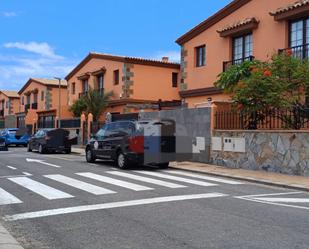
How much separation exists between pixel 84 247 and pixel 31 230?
1.57m

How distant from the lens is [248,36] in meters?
23.3

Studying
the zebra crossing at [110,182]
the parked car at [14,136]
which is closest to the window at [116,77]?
the parked car at [14,136]

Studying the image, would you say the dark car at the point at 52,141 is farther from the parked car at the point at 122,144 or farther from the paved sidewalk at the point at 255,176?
the paved sidewalk at the point at 255,176

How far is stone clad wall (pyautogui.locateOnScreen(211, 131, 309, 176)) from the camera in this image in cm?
1559

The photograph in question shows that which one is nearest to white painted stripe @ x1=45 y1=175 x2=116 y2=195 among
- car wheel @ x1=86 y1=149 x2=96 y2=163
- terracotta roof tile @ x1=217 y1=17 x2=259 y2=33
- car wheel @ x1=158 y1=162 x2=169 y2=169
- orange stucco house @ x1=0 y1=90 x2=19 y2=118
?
car wheel @ x1=158 y1=162 x2=169 y2=169

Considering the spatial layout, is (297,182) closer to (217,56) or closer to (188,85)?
(217,56)

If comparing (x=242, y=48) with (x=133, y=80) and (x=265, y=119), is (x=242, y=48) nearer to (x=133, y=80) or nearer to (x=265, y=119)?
(x=265, y=119)

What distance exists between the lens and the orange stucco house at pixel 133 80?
3525 cm

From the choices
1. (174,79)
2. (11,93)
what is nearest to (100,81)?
(174,79)

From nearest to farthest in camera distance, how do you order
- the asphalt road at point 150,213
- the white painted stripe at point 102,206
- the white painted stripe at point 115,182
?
the asphalt road at point 150,213 < the white painted stripe at point 102,206 < the white painted stripe at point 115,182

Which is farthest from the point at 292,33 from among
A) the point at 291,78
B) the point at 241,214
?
the point at 241,214

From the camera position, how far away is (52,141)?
94.6 ft

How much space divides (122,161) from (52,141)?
11.7 m

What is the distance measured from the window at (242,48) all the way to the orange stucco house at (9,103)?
A: 158 ft
